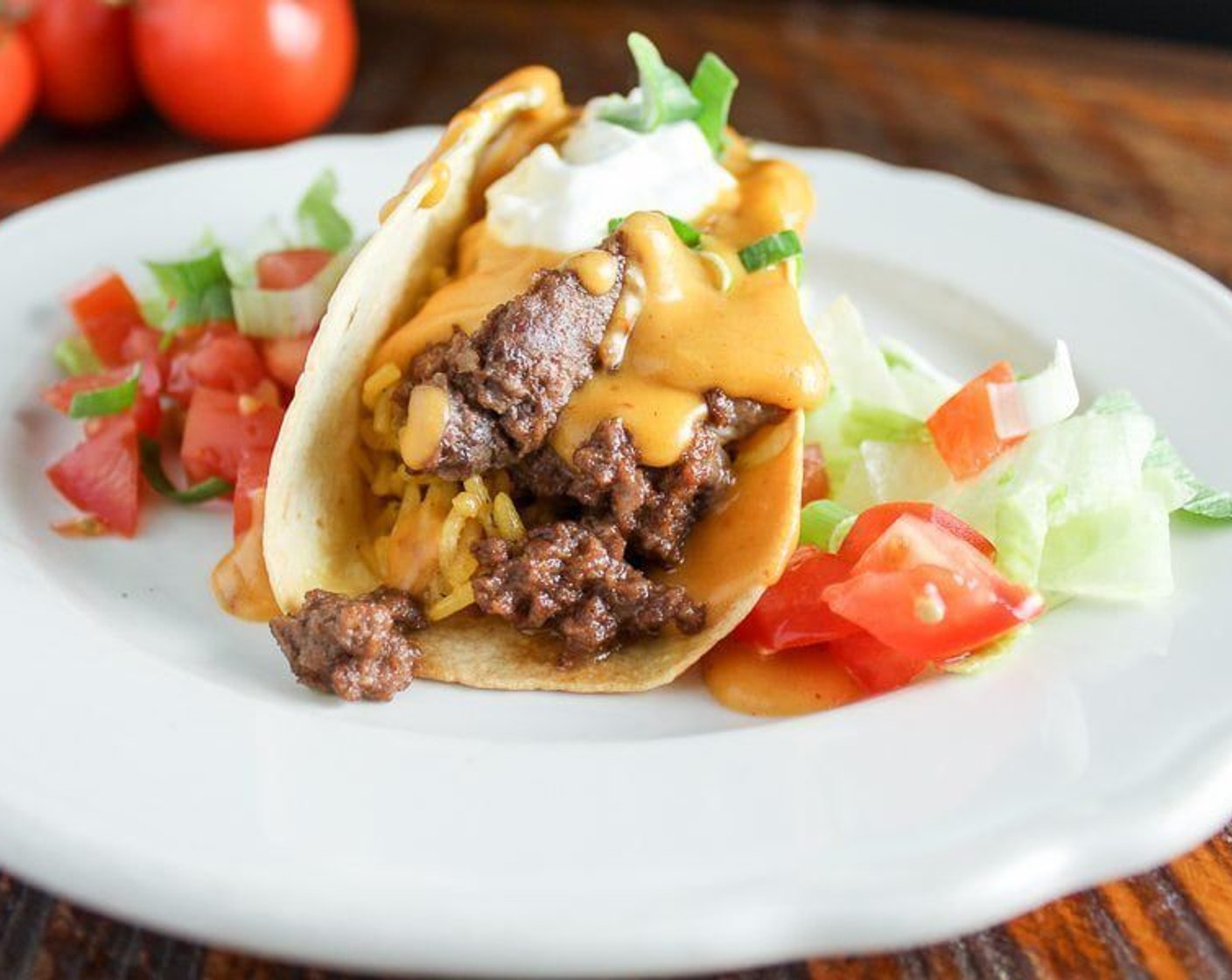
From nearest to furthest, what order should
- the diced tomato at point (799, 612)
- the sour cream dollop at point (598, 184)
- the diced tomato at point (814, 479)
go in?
the diced tomato at point (799, 612)
the sour cream dollop at point (598, 184)
the diced tomato at point (814, 479)

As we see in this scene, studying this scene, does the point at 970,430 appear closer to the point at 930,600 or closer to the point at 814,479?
the point at 814,479

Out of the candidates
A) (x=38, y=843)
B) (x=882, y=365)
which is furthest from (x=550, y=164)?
(x=38, y=843)

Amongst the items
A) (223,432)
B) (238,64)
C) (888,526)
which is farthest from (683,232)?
(238,64)

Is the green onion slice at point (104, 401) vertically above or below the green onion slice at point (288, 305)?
below

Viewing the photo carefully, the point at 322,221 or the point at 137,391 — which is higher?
the point at 322,221

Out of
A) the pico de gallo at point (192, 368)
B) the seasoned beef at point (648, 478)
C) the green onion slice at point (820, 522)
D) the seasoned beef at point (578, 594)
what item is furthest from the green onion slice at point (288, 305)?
the green onion slice at point (820, 522)

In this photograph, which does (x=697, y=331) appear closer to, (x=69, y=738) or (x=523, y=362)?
(x=523, y=362)

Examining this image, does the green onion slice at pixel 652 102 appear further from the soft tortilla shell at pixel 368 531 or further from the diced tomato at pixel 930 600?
the diced tomato at pixel 930 600

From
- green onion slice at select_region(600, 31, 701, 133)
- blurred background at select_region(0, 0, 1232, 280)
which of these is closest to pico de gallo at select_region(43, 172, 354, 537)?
green onion slice at select_region(600, 31, 701, 133)
